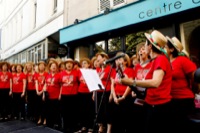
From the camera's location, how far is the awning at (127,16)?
5883 millimetres

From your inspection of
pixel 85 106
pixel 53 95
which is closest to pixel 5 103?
pixel 53 95

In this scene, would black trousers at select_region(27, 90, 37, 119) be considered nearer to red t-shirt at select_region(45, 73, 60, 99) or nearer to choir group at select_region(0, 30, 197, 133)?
choir group at select_region(0, 30, 197, 133)

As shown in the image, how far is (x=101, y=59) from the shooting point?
17.5ft

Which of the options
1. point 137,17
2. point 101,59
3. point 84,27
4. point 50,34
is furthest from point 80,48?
point 101,59

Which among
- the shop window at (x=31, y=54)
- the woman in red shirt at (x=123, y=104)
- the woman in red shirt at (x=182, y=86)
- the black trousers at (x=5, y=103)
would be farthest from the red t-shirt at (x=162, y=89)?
the shop window at (x=31, y=54)

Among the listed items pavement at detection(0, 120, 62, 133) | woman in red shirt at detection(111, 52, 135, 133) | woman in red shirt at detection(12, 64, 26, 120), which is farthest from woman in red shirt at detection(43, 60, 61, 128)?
woman in red shirt at detection(111, 52, 135, 133)

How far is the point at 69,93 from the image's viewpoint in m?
5.77

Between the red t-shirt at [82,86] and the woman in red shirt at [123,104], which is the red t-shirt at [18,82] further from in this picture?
the woman in red shirt at [123,104]

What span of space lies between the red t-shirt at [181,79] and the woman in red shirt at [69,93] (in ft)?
10.8

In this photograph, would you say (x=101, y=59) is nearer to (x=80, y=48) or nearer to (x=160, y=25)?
(x=160, y=25)

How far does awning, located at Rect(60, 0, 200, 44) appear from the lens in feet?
19.3

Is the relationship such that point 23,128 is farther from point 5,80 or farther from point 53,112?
point 5,80

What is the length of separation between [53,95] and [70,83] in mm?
799

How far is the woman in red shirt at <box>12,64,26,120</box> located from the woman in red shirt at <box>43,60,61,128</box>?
1.24m
